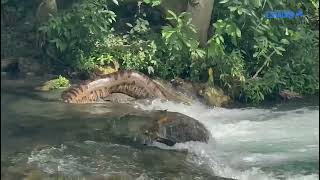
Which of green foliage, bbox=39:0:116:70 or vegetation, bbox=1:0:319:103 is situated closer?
vegetation, bbox=1:0:319:103

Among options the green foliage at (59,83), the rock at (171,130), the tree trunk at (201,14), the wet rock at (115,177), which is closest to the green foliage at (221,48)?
the tree trunk at (201,14)

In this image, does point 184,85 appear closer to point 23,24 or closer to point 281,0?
point 281,0

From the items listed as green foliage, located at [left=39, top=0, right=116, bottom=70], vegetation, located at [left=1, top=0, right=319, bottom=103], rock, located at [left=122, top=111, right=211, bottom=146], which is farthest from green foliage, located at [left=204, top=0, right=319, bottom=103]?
rock, located at [left=122, top=111, right=211, bottom=146]

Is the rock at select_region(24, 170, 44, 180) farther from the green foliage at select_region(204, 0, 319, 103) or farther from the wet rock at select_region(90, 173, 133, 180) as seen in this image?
the green foliage at select_region(204, 0, 319, 103)

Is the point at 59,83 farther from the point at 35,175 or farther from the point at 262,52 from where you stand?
the point at 35,175

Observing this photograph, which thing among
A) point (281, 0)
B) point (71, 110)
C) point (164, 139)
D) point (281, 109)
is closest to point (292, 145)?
point (164, 139)

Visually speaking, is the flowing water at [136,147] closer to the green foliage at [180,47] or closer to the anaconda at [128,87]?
the anaconda at [128,87]

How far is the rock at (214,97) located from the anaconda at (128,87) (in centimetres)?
40

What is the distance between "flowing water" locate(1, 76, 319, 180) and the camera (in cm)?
526

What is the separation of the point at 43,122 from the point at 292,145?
11.5ft

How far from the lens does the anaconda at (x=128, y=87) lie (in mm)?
9211

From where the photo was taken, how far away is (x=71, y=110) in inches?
317

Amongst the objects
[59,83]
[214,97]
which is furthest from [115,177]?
[59,83]

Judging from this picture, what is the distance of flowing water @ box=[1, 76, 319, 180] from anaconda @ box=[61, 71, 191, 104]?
0.56 metres
